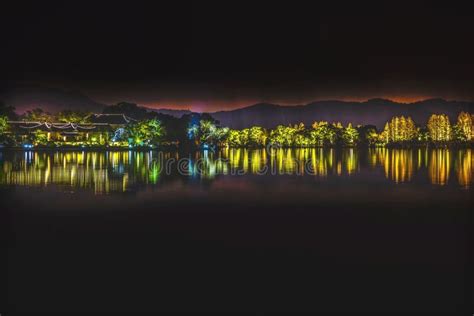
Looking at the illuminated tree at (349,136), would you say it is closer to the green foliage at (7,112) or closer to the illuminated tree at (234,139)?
the illuminated tree at (234,139)

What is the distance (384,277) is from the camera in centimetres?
467

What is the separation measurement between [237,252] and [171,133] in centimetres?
5112

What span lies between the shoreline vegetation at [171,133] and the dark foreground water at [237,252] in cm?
3927

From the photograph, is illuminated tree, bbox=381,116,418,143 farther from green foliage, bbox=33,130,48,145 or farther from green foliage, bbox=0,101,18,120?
green foliage, bbox=0,101,18,120

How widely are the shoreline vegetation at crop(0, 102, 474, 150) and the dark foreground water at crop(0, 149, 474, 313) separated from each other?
129ft

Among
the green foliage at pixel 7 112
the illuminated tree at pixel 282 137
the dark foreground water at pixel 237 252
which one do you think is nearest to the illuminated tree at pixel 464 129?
the illuminated tree at pixel 282 137

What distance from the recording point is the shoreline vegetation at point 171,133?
163 feet

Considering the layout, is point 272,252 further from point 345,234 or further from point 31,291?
point 31,291

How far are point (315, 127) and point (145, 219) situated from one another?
262 feet

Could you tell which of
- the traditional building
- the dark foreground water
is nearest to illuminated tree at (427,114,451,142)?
the traditional building

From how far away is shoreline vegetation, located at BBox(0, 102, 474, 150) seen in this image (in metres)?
49.8

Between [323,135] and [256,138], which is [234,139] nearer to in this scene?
[256,138]

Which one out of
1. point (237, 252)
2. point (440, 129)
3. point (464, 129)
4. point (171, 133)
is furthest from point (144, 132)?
point (464, 129)

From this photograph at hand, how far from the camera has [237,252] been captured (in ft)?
18.3
